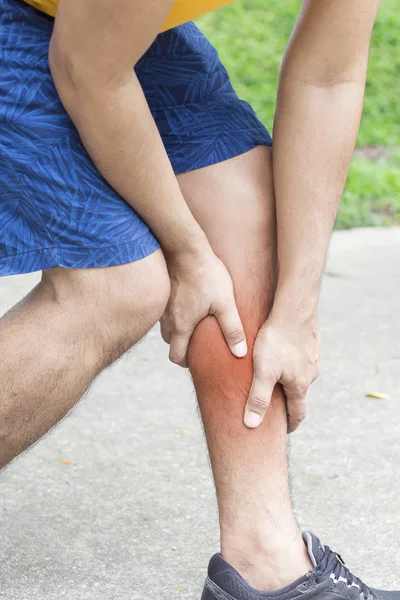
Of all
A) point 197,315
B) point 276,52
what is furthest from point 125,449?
point 276,52

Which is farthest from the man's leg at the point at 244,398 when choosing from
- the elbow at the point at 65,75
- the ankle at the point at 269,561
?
the elbow at the point at 65,75

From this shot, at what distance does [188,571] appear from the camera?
197cm

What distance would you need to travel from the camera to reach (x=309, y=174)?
1.82 metres

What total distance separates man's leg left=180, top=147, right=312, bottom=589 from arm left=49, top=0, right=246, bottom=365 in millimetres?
42

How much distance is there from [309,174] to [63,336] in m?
0.52

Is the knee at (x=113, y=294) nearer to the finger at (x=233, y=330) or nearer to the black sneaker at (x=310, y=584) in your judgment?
the finger at (x=233, y=330)

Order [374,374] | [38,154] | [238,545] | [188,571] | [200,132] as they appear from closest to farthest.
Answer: [38,154], [238,545], [200,132], [188,571], [374,374]

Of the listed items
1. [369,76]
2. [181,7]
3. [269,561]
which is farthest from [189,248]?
[369,76]

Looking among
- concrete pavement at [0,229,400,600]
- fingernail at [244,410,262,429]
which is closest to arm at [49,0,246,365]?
fingernail at [244,410,262,429]

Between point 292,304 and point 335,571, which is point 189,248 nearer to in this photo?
point 292,304

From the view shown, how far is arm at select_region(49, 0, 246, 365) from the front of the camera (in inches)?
57.3

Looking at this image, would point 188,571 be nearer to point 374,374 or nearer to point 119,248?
point 119,248

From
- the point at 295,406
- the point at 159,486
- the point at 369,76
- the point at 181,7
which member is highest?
the point at 181,7

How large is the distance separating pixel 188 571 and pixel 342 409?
907 mm
